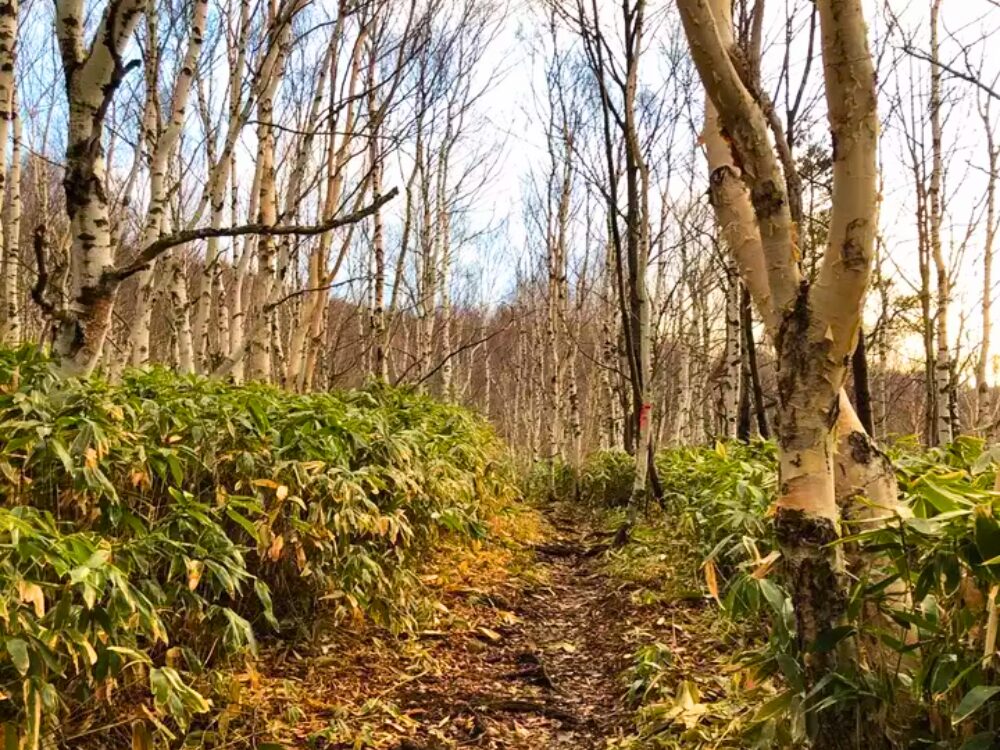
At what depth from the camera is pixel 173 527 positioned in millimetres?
2174

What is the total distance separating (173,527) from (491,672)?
1.83 meters

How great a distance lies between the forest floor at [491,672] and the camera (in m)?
2.49

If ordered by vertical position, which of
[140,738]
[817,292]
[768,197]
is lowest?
[140,738]

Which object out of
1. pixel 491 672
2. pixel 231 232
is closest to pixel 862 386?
pixel 491 672

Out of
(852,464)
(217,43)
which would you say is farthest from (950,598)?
(217,43)

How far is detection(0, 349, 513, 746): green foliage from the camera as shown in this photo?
5.00 feet

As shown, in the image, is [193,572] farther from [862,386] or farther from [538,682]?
[862,386]

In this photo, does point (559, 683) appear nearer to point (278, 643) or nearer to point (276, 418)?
point (278, 643)

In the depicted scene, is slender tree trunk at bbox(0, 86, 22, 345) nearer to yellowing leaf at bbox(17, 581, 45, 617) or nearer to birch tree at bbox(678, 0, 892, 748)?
yellowing leaf at bbox(17, 581, 45, 617)

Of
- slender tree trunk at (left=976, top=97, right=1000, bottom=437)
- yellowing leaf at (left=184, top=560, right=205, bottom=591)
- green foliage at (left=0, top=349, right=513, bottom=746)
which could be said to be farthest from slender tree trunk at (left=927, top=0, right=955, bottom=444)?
yellowing leaf at (left=184, top=560, right=205, bottom=591)

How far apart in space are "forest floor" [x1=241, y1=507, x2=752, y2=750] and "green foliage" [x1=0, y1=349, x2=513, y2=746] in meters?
0.24

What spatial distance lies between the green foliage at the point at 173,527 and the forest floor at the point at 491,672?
24cm

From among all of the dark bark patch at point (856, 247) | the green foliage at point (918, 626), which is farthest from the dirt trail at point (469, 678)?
the dark bark patch at point (856, 247)

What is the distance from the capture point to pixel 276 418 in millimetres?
3211
